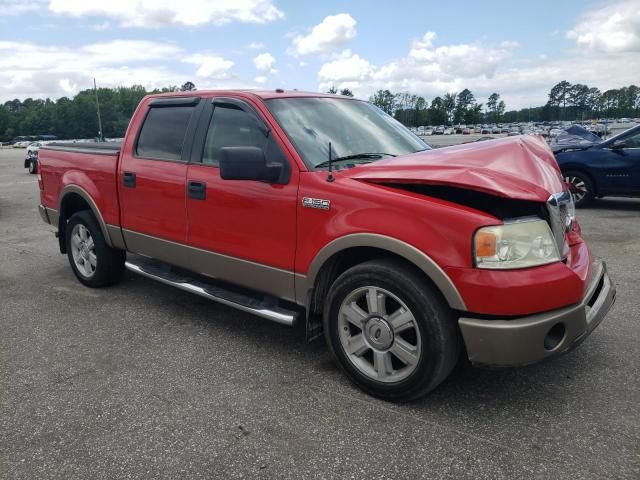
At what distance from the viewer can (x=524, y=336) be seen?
2.68 meters

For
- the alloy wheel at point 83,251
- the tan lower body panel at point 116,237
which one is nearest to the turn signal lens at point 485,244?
the tan lower body panel at point 116,237

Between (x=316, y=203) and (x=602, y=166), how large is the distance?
320 inches

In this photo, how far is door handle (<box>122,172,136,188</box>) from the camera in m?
4.60

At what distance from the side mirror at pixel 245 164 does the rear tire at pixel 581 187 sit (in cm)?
804

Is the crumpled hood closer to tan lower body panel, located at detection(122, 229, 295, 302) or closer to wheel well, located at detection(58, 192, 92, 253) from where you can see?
tan lower body panel, located at detection(122, 229, 295, 302)

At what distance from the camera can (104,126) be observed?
12238 cm

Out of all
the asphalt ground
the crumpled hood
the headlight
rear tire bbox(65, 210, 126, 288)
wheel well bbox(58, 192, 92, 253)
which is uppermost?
the crumpled hood

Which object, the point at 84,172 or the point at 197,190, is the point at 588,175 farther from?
the point at 84,172

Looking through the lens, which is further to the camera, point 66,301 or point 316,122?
point 66,301

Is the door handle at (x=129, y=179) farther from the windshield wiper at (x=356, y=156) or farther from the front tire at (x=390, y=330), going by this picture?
the front tire at (x=390, y=330)

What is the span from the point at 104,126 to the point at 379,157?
131 meters

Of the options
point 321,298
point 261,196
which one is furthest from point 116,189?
point 321,298

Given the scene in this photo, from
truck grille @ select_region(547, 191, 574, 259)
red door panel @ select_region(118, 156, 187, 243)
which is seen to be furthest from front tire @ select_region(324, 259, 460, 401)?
red door panel @ select_region(118, 156, 187, 243)

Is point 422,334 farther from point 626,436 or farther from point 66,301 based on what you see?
point 66,301
